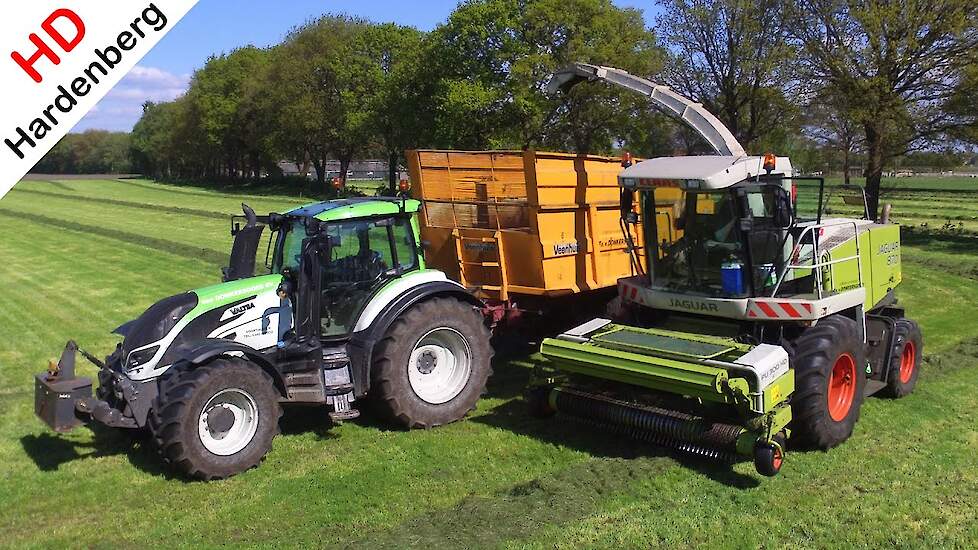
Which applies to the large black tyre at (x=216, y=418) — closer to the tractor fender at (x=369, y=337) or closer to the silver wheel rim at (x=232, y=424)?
the silver wheel rim at (x=232, y=424)

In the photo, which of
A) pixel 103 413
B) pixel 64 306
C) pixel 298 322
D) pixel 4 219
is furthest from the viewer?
pixel 4 219

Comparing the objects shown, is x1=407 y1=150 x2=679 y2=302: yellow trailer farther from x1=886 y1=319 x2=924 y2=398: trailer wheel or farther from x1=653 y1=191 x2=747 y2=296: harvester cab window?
x1=886 y1=319 x2=924 y2=398: trailer wheel

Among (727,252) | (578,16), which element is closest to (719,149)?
(727,252)

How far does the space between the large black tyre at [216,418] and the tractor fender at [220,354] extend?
0.19ft

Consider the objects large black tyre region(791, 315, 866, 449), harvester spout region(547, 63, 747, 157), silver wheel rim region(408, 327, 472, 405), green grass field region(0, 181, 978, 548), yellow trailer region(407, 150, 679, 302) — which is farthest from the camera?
yellow trailer region(407, 150, 679, 302)

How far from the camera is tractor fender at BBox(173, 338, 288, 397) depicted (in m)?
6.03

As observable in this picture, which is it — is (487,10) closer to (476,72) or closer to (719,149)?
(476,72)

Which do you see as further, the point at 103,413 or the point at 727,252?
the point at 727,252

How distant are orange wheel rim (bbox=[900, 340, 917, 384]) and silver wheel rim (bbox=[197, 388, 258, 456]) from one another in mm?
6675

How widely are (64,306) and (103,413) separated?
30.3 feet

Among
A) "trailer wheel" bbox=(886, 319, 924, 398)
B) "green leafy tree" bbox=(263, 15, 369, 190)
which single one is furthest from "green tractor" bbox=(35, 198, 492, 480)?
"green leafy tree" bbox=(263, 15, 369, 190)

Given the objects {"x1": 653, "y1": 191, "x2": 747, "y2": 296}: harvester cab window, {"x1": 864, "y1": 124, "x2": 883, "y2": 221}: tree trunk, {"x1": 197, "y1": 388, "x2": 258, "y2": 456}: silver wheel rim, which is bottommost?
{"x1": 197, "y1": 388, "x2": 258, "y2": 456}: silver wheel rim

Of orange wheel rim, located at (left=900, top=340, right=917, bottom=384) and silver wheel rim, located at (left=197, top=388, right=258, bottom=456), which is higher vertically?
silver wheel rim, located at (left=197, top=388, right=258, bottom=456)

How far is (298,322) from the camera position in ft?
22.5
